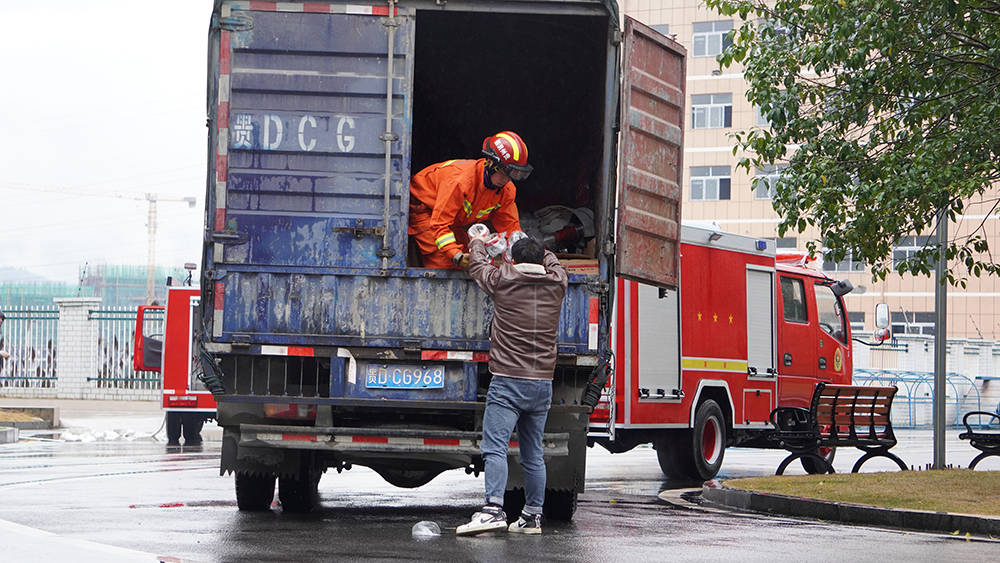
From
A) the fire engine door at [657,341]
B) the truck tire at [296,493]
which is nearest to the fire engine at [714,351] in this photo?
the fire engine door at [657,341]

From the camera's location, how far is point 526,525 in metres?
8.81

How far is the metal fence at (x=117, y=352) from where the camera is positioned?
30781 millimetres

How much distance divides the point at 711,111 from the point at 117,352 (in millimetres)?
35499

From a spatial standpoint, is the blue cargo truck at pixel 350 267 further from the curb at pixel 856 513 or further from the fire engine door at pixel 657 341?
the fire engine door at pixel 657 341

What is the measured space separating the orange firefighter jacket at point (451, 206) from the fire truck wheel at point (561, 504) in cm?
170

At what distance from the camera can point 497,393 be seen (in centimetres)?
854

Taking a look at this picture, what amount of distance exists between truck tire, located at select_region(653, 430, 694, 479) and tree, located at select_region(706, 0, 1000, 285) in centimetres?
267

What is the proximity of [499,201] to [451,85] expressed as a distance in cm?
336

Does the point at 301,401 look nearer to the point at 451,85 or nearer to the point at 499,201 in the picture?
the point at 499,201

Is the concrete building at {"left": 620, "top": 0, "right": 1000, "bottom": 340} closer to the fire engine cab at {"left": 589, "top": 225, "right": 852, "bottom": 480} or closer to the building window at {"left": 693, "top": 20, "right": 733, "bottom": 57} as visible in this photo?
the building window at {"left": 693, "top": 20, "right": 733, "bottom": 57}

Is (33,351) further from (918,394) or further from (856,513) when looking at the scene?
(856,513)

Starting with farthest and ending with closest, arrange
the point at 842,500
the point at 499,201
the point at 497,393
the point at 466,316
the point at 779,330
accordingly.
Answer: the point at 779,330
the point at 842,500
the point at 499,201
the point at 466,316
the point at 497,393

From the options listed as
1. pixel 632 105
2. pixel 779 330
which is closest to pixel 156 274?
pixel 779 330

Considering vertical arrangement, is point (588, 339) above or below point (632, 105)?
below
